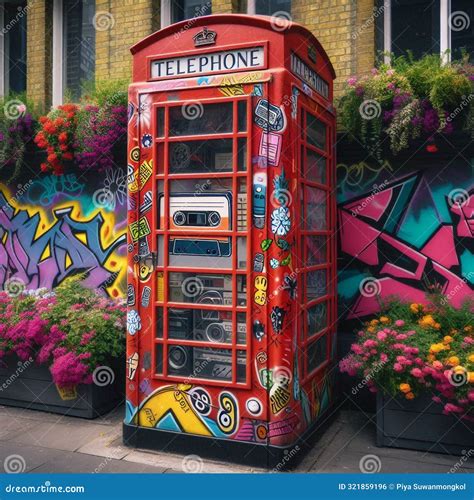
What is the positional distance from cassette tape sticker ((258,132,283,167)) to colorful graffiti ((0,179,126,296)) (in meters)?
3.56

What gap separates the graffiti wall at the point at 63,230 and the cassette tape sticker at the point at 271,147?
3.47 metres

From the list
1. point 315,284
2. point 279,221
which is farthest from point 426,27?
point 279,221

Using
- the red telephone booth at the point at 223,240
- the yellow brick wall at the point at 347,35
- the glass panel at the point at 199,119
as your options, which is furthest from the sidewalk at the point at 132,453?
the yellow brick wall at the point at 347,35

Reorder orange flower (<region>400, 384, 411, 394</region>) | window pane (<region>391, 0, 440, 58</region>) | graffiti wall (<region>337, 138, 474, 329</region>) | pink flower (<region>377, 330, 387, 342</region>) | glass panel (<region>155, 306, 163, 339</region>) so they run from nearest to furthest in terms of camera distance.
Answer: orange flower (<region>400, 384, 411, 394</region>) → glass panel (<region>155, 306, 163, 339</region>) → pink flower (<region>377, 330, 387, 342</region>) → graffiti wall (<region>337, 138, 474, 329</region>) → window pane (<region>391, 0, 440, 58</region>)

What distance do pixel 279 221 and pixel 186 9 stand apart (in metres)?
4.68

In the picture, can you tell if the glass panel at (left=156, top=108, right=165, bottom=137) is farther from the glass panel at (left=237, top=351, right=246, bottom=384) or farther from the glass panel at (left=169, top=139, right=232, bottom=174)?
the glass panel at (left=237, top=351, right=246, bottom=384)

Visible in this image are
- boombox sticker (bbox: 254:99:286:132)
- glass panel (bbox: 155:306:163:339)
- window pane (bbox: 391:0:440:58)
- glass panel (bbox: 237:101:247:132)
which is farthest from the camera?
window pane (bbox: 391:0:440:58)

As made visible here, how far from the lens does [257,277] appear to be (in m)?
4.80

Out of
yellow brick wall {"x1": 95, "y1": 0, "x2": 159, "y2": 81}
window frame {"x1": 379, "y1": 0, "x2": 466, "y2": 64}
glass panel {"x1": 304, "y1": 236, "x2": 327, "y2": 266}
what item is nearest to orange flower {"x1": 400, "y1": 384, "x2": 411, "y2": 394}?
glass panel {"x1": 304, "y1": 236, "x2": 327, "y2": 266}

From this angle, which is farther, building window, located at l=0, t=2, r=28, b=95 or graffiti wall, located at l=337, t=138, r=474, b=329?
building window, located at l=0, t=2, r=28, b=95

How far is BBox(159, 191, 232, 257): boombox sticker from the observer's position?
496cm

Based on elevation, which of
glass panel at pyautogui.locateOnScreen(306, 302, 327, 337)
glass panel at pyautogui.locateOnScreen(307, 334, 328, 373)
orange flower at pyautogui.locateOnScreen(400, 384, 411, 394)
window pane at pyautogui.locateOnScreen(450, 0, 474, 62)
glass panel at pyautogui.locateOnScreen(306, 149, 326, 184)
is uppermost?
window pane at pyautogui.locateOnScreen(450, 0, 474, 62)

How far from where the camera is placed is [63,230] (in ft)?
27.0

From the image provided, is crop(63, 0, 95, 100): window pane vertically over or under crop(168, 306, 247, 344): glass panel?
over
